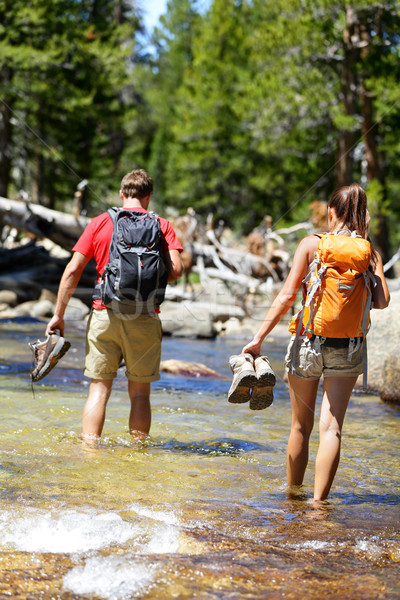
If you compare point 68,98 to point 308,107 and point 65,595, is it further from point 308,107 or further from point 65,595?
point 65,595

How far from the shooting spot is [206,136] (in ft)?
130

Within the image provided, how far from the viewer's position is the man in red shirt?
15.5ft

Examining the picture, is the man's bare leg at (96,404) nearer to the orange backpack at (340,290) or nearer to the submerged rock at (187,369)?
the orange backpack at (340,290)

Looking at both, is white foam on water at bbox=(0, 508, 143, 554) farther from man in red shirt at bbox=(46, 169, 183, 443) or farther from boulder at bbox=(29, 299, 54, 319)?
boulder at bbox=(29, 299, 54, 319)

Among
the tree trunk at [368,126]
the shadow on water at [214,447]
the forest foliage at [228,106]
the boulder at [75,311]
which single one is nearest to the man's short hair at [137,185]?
the shadow on water at [214,447]

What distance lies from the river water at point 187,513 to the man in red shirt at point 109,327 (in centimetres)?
42

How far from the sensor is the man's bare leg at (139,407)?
4926 mm

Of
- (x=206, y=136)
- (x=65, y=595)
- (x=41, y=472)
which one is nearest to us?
(x=65, y=595)

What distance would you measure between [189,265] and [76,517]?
480 inches

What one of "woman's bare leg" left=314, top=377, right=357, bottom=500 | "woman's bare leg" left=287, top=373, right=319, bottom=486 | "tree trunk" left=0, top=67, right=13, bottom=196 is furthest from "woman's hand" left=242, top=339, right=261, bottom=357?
"tree trunk" left=0, top=67, right=13, bottom=196

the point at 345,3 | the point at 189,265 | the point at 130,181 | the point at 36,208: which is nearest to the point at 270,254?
the point at 189,265

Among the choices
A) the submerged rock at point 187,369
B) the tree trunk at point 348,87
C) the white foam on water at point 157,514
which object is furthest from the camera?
the tree trunk at point 348,87

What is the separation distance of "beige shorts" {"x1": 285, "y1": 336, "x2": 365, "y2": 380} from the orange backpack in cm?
5

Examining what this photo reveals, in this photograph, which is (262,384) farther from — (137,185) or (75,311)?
(75,311)
